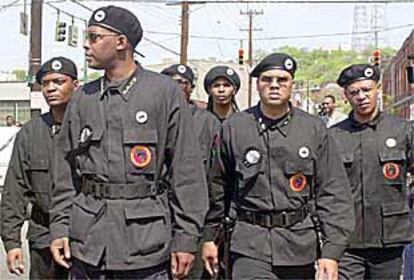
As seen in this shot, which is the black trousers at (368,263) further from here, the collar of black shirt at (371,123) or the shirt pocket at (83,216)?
the shirt pocket at (83,216)

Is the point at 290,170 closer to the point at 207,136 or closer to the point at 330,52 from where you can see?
the point at 207,136

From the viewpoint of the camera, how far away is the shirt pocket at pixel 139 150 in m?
4.96

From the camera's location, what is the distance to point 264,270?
19.1 feet

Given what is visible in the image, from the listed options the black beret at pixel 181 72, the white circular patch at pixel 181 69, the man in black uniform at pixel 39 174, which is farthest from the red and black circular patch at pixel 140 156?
the white circular patch at pixel 181 69

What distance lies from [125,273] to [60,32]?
97.5ft

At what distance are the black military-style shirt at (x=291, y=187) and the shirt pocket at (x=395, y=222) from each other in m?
1.21

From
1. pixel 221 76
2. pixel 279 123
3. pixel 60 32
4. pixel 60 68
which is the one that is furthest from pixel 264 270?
pixel 60 32

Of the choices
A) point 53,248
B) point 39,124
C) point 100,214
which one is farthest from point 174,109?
point 39,124

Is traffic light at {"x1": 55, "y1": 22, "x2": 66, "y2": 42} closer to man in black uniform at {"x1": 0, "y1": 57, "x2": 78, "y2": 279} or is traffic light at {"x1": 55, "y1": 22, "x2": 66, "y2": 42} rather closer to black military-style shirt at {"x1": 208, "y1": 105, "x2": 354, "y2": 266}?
man in black uniform at {"x1": 0, "y1": 57, "x2": 78, "y2": 279}

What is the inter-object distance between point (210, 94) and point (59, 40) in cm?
2565

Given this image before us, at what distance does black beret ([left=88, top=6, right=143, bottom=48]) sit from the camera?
16.8 ft

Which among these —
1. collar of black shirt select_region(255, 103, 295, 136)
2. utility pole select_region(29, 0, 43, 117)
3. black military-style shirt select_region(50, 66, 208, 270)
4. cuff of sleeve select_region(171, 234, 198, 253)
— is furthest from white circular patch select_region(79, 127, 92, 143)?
utility pole select_region(29, 0, 43, 117)

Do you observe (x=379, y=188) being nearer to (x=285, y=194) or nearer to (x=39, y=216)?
(x=285, y=194)

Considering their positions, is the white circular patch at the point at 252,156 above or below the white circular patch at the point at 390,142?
below
